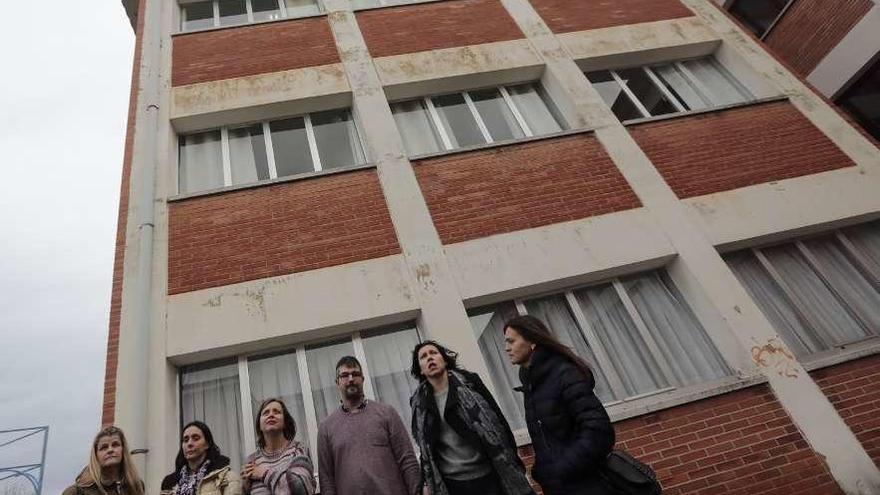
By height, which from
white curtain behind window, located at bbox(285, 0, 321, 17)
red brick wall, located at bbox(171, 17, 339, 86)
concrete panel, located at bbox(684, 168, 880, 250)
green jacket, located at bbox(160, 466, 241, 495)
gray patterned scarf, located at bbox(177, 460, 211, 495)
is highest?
white curtain behind window, located at bbox(285, 0, 321, 17)

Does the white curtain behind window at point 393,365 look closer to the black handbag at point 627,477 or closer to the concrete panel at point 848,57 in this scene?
the black handbag at point 627,477

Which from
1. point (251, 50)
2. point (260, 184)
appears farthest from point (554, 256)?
point (251, 50)

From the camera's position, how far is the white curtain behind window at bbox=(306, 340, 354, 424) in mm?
4660

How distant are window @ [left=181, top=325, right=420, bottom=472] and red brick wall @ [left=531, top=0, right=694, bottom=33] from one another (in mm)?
5749

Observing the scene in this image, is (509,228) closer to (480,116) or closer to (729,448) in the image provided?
(480,116)

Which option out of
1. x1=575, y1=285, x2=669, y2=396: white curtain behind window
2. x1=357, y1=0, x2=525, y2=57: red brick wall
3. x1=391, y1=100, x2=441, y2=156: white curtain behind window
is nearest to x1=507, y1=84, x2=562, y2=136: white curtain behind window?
x1=357, y1=0, x2=525, y2=57: red brick wall

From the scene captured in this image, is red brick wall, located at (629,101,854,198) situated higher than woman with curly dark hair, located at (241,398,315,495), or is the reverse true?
red brick wall, located at (629,101,854,198)

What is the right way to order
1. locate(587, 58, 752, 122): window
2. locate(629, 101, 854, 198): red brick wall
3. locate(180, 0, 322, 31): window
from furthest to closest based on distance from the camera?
1. locate(180, 0, 322, 31): window
2. locate(587, 58, 752, 122): window
3. locate(629, 101, 854, 198): red brick wall

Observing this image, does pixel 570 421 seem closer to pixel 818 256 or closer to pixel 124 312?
pixel 124 312

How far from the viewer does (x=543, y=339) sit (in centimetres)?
289

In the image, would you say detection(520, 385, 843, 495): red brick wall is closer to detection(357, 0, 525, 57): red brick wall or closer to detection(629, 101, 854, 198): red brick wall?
detection(629, 101, 854, 198): red brick wall

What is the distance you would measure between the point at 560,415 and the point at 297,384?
9.62ft

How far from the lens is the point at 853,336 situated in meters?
5.23

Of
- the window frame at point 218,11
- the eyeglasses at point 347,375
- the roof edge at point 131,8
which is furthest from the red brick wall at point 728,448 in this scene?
the roof edge at point 131,8
